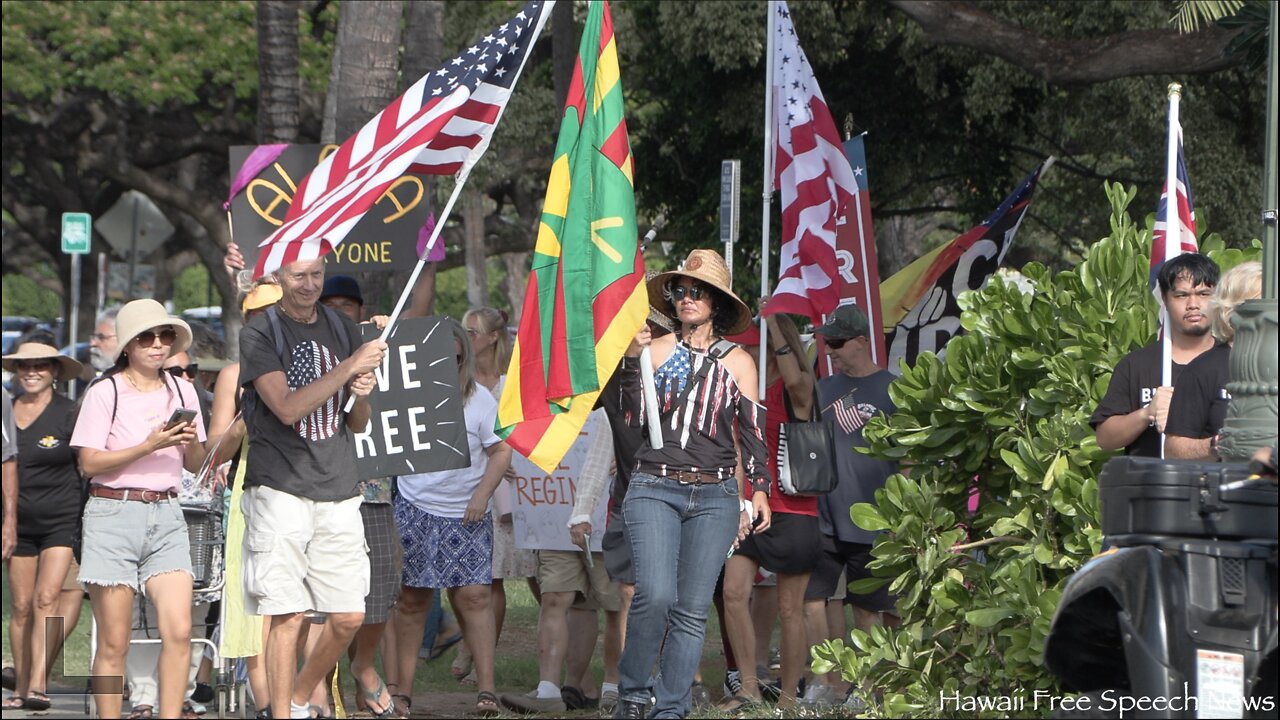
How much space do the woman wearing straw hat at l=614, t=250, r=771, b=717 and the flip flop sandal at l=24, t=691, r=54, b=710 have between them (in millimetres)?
3531

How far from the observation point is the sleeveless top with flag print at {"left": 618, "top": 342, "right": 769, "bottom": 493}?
7.45 metres

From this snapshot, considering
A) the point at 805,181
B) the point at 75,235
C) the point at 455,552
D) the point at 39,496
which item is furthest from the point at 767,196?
the point at 75,235

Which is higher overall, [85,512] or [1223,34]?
[1223,34]

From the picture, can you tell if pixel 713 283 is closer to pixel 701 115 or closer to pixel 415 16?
pixel 415 16

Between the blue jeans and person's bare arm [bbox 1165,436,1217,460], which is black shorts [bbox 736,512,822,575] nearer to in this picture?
the blue jeans

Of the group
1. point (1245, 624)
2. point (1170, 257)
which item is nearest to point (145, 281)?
point (1170, 257)

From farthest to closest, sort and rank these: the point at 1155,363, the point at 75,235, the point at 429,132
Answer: the point at 75,235 < the point at 429,132 < the point at 1155,363

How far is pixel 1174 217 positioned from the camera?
6766 mm

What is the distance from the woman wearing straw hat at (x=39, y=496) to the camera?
9656 mm

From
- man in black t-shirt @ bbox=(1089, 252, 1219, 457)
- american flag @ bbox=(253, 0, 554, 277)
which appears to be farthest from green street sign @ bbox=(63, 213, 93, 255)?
man in black t-shirt @ bbox=(1089, 252, 1219, 457)

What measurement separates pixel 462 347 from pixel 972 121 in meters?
12.2

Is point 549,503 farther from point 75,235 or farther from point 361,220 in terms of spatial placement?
point 75,235

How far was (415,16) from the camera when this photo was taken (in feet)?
46.0

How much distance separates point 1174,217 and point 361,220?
5022 millimetres
